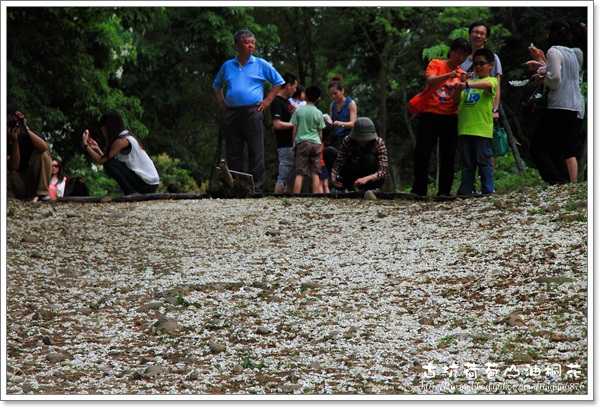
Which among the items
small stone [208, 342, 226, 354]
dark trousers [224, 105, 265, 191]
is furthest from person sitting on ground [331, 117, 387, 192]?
small stone [208, 342, 226, 354]

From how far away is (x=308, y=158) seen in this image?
1084cm

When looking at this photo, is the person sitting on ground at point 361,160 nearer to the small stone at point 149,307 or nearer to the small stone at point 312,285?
the small stone at point 312,285

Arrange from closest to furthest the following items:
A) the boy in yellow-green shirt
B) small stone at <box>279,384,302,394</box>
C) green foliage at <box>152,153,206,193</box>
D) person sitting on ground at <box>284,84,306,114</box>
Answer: small stone at <box>279,384,302,394</box> < the boy in yellow-green shirt < person sitting on ground at <box>284,84,306,114</box> < green foliage at <box>152,153,206,193</box>

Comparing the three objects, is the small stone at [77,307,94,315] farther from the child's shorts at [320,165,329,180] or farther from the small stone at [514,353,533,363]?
the child's shorts at [320,165,329,180]

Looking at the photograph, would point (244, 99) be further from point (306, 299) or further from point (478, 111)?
point (306, 299)

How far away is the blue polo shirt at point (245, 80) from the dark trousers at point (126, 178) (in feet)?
4.66

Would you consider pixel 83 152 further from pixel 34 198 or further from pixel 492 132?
pixel 492 132

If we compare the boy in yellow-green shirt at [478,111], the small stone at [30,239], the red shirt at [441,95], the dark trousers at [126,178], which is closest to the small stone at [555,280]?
the boy in yellow-green shirt at [478,111]

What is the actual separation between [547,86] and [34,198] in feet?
19.9

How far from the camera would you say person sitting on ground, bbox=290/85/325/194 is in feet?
34.8

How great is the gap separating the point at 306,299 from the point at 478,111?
11.5ft

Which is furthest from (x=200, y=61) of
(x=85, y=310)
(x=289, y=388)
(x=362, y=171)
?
(x=289, y=388)

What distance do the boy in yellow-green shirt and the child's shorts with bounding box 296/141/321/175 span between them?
1987mm

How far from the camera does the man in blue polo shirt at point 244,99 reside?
36.0 feet
